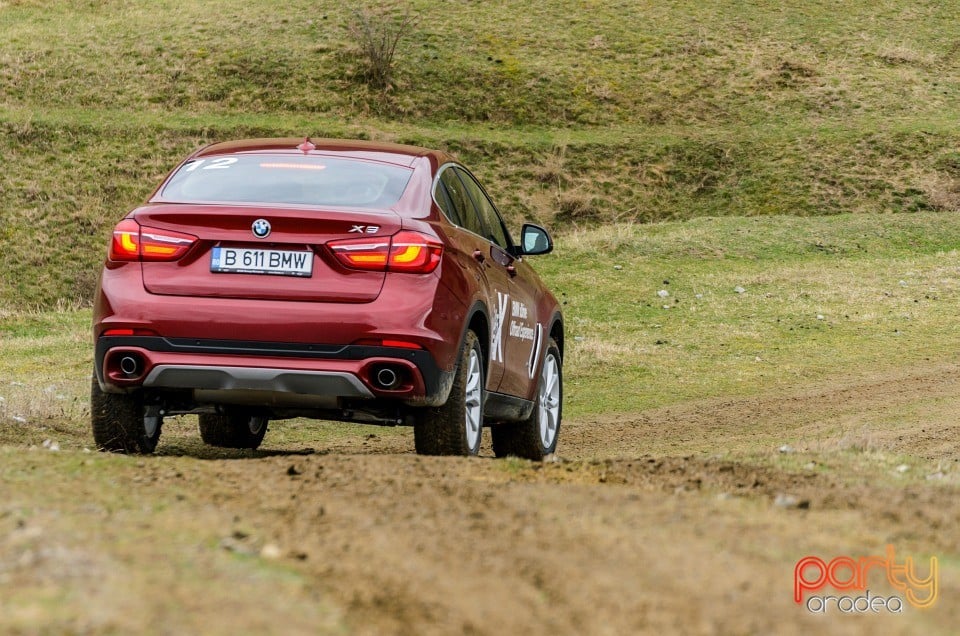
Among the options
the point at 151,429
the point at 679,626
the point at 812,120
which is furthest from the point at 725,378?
the point at 812,120

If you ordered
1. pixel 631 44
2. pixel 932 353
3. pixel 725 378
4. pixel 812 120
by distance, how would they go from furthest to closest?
pixel 631 44 < pixel 812 120 < pixel 932 353 < pixel 725 378

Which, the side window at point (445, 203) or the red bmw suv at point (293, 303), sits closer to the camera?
the red bmw suv at point (293, 303)

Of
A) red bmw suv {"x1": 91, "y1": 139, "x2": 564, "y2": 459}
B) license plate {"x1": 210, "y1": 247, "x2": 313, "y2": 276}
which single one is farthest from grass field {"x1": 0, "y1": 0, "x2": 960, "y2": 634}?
license plate {"x1": 210, "y1": 247, "x2": 313, "y2": 276}

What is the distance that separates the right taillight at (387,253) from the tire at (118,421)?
1.51m

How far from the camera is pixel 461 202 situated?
7746mm

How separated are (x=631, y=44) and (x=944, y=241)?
24826 millimetres

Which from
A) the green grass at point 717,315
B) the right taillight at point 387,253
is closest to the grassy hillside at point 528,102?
the green grass at point 717,315

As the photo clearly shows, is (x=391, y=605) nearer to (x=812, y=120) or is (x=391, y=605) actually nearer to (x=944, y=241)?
(x=944, y=241)

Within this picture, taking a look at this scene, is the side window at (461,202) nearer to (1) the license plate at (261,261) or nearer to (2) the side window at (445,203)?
(2) the side window at (445,203)

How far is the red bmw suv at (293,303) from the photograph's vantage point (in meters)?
A: 6.39

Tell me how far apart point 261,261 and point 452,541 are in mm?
2700

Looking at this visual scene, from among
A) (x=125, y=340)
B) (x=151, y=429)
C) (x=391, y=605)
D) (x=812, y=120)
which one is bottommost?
(x=812, y=120)

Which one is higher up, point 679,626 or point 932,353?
point 679,626

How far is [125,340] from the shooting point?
658cm
